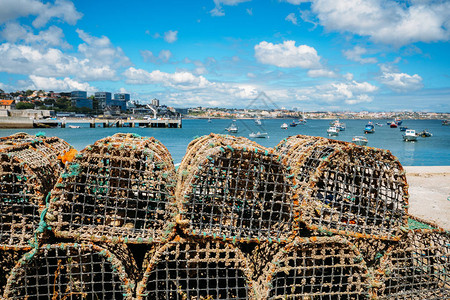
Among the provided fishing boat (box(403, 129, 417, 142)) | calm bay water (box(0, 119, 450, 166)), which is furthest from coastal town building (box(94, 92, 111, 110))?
fishing boat (box(403, 129, 417, 142))

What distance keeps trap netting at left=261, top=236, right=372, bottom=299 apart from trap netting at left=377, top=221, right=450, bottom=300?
242mm

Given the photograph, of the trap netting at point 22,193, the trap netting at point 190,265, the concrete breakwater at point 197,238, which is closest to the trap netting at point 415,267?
the concrete breakwater at point 197,238

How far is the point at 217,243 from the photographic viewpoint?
2826 millimetres

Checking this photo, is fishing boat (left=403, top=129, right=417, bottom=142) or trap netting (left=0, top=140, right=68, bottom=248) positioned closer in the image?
trap netting (left=0, top=140, right=68, bottom=248)

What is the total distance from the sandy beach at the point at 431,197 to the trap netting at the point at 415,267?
2950 millimetres

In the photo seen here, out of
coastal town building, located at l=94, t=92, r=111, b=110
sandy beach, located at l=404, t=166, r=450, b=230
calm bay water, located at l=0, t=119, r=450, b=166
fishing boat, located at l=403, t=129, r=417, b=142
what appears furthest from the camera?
coastal town building, located at l=94, t=92, r=111, b=110

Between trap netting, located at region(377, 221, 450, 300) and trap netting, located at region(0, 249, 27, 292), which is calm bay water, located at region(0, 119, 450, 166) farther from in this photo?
trap netting, located at region(377, 221, 450, 300)

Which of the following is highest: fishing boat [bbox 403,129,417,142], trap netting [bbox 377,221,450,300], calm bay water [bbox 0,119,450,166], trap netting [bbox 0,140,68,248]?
trap netting [bbox 0,140,68,248]

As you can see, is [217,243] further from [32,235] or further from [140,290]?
[32,235]

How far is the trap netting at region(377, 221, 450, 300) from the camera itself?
307cm

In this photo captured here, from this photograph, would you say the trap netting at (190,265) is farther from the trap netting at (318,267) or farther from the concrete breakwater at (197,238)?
the trap netting at (318,267)

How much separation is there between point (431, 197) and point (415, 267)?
6.27 meters

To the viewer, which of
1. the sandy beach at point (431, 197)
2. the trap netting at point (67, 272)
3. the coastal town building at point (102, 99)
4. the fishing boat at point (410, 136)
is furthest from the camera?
the coastal town building at point (102, 99)

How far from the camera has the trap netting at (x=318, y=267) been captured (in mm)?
2814
